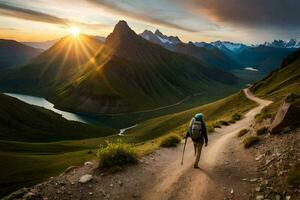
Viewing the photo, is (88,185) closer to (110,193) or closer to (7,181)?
(110,193)

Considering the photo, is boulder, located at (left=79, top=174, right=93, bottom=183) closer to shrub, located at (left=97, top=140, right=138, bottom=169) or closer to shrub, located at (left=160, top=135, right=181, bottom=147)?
shrub, located at (left=97, top=140, right=138, bottom=169)

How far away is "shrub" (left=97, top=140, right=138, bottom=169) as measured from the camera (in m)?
21.7

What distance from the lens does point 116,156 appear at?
22.4 metres

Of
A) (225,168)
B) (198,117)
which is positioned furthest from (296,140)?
(198,117)

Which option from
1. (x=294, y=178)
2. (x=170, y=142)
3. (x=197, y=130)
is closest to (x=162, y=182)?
(x=197, y=130)

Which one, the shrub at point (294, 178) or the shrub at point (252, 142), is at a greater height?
the shrub at point (294, 178)

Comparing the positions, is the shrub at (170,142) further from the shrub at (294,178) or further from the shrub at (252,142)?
the shrub at (294,178)

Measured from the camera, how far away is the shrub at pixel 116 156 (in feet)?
71.2

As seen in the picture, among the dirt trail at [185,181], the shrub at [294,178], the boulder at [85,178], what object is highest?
the shrub at [294,178]

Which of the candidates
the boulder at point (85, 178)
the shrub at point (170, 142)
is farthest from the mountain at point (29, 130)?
the boulder at point (85, 178)

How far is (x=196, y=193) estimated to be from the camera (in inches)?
700

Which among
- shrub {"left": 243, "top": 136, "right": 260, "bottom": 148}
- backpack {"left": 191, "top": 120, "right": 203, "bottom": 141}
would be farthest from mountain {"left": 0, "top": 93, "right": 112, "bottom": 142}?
backpack {"left": 191, "top": 120, "right": 203, "bottom": 141}

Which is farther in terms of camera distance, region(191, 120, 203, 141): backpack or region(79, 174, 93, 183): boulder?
region(191, 120, 203, 141): backpack

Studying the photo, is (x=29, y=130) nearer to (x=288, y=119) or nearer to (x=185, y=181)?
(x=288, y=119)
